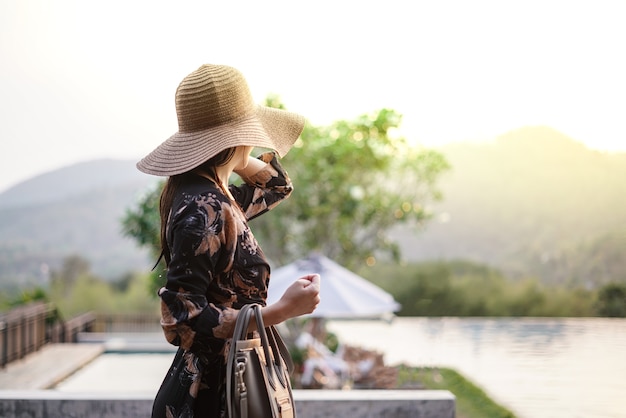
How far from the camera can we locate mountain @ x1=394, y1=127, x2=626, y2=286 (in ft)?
72.8

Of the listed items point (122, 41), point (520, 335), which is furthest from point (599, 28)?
point (122, 41)

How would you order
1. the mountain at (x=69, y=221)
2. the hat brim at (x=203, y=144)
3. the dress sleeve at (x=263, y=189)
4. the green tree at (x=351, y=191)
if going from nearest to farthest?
the hat brim at (x=203, y=144), the dress sleeve at (x=263, y=189), the green tree at (x=351, y=191), the mountain at (x=69, y=221)

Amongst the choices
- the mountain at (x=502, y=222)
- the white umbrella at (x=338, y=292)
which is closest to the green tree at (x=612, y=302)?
the mountain at (x=502, y=222)

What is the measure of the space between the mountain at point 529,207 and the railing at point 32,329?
38.8 feet

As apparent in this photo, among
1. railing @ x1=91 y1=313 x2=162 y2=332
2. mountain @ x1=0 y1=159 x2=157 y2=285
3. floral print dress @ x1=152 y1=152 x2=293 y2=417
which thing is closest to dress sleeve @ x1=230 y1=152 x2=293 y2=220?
floral print dress @ x1=152 y1=152 x2=293 y2=417

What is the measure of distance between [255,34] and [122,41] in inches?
237

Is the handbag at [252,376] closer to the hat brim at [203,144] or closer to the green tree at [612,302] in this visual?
the hat brim at [203,144]

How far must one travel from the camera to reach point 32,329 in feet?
35.4

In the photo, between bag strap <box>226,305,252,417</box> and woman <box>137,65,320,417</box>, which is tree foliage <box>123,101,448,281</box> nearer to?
woman <box>137,65,320,417</box>

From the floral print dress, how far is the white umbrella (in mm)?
5371

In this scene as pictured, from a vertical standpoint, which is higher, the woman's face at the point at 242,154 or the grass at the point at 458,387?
the woman's face at the point at 242,154

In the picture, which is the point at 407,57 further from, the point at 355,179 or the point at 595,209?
the point at 355,179

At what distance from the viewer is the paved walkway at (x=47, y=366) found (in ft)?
28.3

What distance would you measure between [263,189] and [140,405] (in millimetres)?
2258
